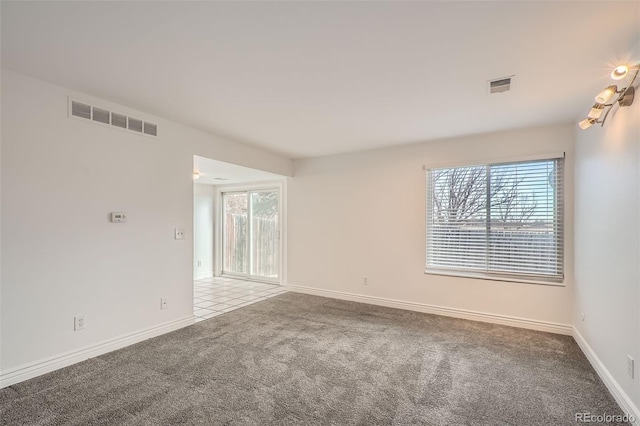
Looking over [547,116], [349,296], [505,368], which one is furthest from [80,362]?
[547,116]

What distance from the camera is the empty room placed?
190 cm

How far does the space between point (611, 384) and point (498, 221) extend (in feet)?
6.48

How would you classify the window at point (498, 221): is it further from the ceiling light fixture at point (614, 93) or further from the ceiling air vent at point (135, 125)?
the ceiling air vent at point (135, 125)

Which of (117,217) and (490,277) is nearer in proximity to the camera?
(117,217)

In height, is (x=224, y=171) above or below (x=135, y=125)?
below

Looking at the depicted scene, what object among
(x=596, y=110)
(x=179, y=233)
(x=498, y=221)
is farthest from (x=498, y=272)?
(x=179, y=233)

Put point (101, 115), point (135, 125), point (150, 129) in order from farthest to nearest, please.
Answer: point (150, 129) < point (135, 125) < point (101, 115)

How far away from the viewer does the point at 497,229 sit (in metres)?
3.87

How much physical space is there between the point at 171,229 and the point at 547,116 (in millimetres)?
4343

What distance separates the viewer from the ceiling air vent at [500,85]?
244cm

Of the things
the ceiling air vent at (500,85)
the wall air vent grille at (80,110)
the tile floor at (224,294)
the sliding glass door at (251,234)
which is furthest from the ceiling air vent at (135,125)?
the ceiling air vent at (500,85)

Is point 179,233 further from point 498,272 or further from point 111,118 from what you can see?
point 498,272

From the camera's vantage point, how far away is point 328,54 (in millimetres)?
2074

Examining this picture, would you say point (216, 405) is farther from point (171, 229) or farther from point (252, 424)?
point (171, 229)
